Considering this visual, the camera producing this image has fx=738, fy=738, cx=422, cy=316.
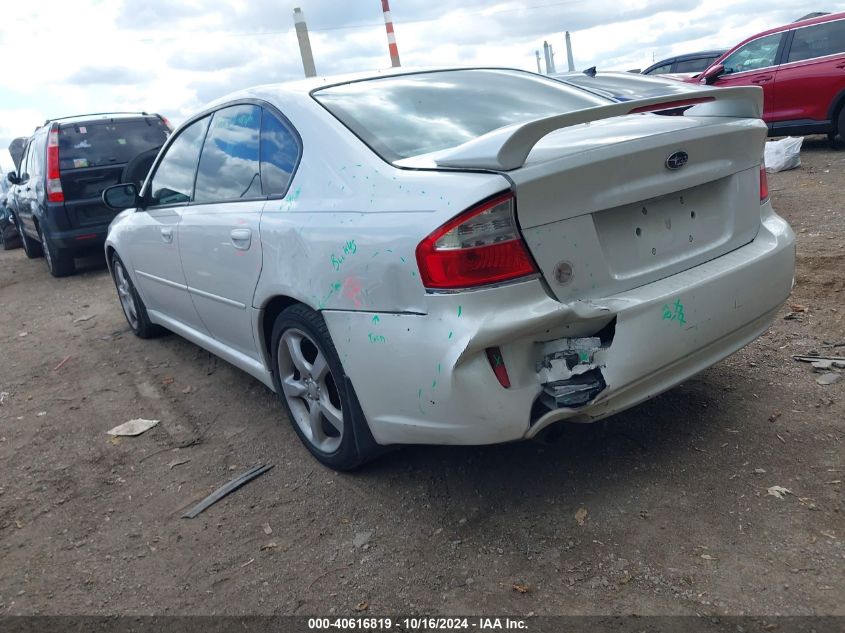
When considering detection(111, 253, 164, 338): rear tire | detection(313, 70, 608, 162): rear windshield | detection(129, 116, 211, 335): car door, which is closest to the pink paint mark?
detection(313, 70, 608, 162): rear windshield

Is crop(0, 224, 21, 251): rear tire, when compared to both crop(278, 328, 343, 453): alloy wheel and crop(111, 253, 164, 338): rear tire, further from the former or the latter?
crop(278, 328, 343, 453): alloy wheel


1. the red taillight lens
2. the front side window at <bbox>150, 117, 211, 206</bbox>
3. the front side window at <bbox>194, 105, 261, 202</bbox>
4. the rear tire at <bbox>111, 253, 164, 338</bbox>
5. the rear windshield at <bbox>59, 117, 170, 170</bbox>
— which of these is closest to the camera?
the red taillight lens

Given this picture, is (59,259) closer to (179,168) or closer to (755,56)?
(179,168)

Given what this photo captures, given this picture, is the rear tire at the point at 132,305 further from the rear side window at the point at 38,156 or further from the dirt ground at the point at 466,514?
the rear side window at the point at 38,156

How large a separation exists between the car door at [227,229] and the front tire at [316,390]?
26cm

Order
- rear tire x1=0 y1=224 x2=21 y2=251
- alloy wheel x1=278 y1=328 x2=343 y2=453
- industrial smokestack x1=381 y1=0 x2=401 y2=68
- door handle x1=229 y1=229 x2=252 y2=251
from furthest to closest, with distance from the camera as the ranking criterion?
industrial smokestack x1=381 y1=0 x2=401 y2=68 < rear tire x1=0 y1=224 x2=21 y2=251 < door handle x1=229 y1=229 x2=252 y2=251 < alloy wheel x1=278 y1=328 x2=343 y2=453

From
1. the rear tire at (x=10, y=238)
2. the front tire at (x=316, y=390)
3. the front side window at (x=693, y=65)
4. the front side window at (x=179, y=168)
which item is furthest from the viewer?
the front side window at (x=693, y=65)

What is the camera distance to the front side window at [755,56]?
968 cm

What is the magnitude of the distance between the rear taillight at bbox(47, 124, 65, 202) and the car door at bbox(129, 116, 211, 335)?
4.46m

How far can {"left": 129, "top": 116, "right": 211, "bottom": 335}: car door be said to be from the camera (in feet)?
13.4

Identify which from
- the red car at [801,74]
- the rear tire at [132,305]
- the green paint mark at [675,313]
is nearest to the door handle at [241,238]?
the green paint mark at [675,313]

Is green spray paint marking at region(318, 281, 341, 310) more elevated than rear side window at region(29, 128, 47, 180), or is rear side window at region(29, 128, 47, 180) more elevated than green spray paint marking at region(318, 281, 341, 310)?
rear side window at region(29, 128, 47, 180)

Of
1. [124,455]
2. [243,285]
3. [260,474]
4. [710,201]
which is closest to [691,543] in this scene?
[710,201]

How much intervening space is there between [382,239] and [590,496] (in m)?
1.20
